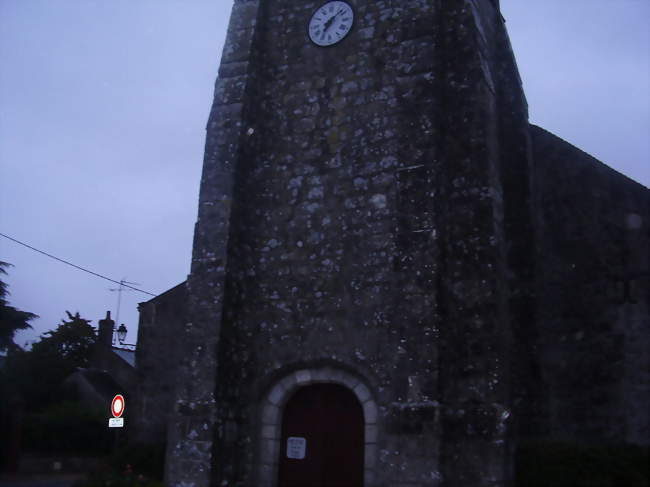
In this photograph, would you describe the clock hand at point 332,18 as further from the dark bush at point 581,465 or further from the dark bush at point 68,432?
the dark bush at point 68,432

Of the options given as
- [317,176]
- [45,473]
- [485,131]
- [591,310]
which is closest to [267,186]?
[317,176]

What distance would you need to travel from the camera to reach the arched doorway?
9.64 meters

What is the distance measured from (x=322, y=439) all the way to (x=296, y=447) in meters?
0.42

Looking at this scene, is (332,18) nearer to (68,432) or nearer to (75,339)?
(68,432)

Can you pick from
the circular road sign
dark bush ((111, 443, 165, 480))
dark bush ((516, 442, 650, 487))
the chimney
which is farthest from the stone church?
the chimney

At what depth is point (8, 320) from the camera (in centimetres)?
2344

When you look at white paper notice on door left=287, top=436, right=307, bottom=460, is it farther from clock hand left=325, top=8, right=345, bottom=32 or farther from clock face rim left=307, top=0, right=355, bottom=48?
clock hand left=325, top=8, right=345, bottom=32

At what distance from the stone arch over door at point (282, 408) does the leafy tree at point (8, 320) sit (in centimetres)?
1651

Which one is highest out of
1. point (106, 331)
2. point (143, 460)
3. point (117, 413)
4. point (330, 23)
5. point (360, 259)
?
Result: point (330, 23)

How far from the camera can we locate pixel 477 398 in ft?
28.7

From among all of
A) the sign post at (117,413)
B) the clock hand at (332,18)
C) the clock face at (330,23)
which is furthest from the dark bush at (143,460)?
the clock hand at (332,18)

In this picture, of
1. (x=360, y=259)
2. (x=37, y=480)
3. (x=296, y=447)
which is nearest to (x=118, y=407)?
(x=296, y=447)

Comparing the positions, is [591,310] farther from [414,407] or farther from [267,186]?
[267,186]

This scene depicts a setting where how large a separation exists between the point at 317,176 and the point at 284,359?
292cm
